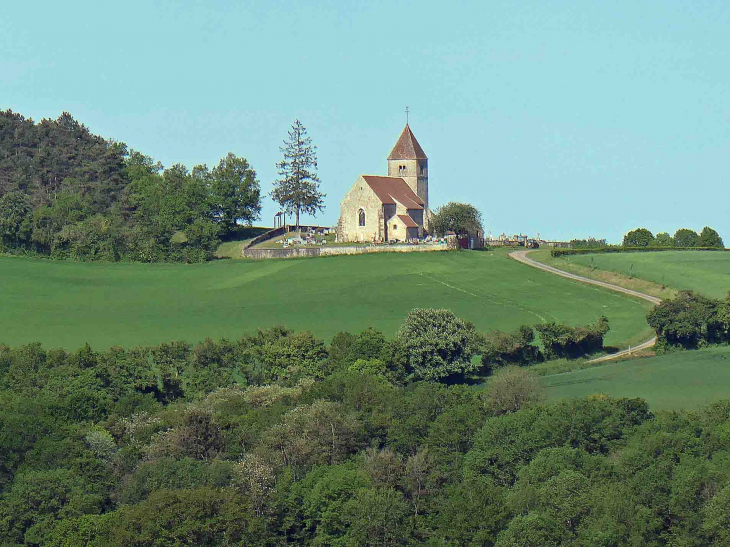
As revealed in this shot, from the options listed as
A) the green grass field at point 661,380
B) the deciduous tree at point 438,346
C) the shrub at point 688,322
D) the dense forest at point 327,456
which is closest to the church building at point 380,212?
the shrub at point 688,322

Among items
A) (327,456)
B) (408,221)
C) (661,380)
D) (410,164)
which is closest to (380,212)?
(408,221)

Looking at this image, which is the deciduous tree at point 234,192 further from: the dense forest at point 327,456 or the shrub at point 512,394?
the shrub at point 512,394

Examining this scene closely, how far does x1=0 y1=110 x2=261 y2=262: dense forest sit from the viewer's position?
109250mm

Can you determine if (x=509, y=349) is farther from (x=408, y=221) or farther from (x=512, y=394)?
(x=408, y=221)

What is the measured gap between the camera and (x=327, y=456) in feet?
197

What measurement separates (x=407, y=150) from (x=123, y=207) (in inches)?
939

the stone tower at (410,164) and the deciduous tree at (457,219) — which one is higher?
the stone tower at (410,164)

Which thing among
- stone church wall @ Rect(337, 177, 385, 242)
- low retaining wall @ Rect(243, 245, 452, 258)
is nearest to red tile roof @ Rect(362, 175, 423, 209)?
stone church wall @ Rect(337, 177, 385, 242)

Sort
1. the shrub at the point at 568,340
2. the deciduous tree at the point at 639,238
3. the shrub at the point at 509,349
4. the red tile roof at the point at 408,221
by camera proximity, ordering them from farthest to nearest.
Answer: the deciduous tree at the point at 639,238
the red tile roof at the point at 408,221
the shrub at the point at 568,340
the shrub at the point at 509,349

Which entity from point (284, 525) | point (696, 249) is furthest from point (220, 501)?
point (696, 249)

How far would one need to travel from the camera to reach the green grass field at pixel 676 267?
92.7 metres

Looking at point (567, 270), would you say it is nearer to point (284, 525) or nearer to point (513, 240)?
point (513, 240)

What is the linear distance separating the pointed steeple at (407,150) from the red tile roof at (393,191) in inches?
105

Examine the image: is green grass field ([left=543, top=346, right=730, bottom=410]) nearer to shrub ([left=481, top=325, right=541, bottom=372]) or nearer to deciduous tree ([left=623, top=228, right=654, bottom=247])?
shrub ([left=481, top=325, right=541, bottom=372])
